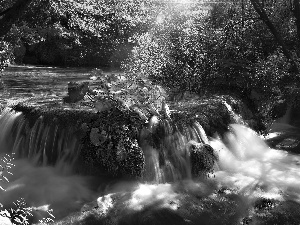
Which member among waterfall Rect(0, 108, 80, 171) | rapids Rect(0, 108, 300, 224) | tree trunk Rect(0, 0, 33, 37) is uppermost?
tree trunk Rect(0, 0, 33, 37)

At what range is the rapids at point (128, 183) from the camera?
7.50 m

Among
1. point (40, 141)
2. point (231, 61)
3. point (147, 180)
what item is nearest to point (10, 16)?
point (40, 141)

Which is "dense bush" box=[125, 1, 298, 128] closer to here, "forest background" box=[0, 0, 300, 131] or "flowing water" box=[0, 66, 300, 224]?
"forest background" box=[0, 0, 300, 131]

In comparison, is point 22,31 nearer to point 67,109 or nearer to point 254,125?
point 67,109

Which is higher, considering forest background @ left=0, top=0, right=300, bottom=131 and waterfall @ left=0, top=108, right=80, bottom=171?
forest background @ left=0, top=0, right=300, bottom=131

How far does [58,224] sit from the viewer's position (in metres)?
6.77

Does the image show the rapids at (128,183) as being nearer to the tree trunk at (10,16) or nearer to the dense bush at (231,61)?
the tree trunk at (10,16)

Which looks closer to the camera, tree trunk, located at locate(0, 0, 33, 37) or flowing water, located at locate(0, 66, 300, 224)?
tree trunk, located at locate(0, 0, 33, 37)

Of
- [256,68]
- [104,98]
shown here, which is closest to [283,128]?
[256,68]

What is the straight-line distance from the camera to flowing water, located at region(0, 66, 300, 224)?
24.5ft

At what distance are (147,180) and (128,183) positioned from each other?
513mm

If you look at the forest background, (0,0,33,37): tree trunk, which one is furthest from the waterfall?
(0,0,33,37): tree trunk

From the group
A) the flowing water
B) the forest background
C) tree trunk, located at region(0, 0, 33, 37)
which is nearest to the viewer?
tree trunk, located at region(0, 0, 33, 37)

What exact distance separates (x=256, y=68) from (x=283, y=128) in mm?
2770
